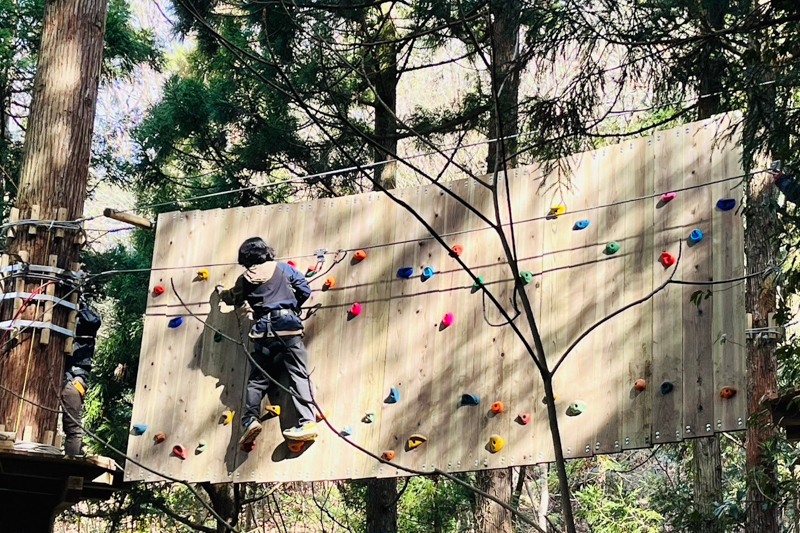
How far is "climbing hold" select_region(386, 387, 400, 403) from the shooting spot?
215 inches

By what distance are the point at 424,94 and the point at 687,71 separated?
22.0 metres

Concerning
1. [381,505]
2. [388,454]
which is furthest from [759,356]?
[388,454]

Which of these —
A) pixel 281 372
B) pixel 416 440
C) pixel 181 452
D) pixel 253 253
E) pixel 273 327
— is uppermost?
pixel 253 253

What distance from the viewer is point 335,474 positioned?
541 cm

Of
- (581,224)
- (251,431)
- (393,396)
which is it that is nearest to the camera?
(581,224)

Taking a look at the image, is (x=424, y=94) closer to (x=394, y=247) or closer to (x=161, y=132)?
(x=161, y=132)

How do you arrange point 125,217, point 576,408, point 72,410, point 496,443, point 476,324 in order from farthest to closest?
1. point 72,410
2. point 125,217
3. point 476,324
4. point 496,443
5. point 576,408

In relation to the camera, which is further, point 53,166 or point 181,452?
point 181,452

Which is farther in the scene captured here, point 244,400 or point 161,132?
point 161,132

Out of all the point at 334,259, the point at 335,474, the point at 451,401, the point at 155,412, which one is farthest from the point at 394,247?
the point at 155,412

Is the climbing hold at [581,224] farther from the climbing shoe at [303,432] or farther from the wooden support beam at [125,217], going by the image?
the wooden support beam at [125,217]

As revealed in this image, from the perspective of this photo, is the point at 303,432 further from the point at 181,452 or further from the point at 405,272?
the point at 405,272

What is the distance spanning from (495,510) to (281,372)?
320 cm

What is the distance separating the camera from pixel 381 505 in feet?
27.6
